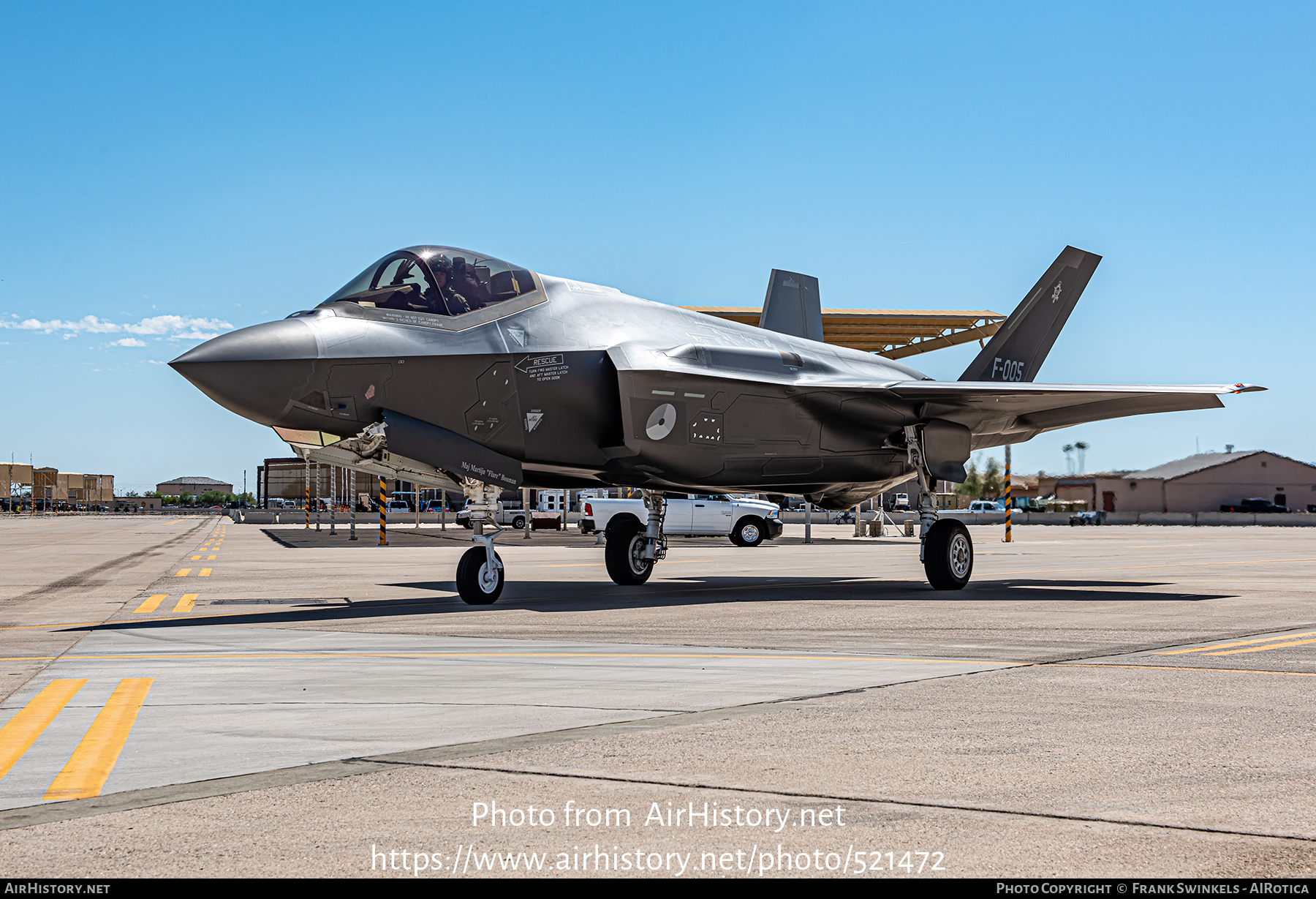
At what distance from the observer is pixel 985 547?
31.8 meters

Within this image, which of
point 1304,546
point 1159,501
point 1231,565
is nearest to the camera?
point 1231,565

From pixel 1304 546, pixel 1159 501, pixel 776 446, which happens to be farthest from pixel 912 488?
pixel 776 446

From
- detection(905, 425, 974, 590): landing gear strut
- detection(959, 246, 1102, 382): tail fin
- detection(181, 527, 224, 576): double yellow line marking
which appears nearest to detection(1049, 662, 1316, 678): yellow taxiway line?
detection(905, 425, 974, 590): landing gear strut

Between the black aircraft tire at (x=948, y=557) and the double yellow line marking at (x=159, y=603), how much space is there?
9.98m

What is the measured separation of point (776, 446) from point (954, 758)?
10775mm

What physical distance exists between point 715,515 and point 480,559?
22450mm

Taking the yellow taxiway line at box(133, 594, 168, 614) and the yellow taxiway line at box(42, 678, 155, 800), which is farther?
the yellow taxiway line at box(133, 594, 168, 614)

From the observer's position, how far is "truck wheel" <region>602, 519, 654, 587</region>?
16.4 metres

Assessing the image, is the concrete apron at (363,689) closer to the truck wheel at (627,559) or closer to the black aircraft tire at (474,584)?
the black aircraft tire at (474,584)

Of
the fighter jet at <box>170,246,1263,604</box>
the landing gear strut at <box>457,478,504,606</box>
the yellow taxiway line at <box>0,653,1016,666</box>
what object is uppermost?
the fighter jet at <box>170,246,1263,604</box>

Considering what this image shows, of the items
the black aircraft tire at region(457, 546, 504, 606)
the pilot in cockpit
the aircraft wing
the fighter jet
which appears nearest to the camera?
the fighter jet

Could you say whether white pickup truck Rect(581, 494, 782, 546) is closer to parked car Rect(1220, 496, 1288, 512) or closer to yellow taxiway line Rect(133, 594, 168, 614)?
yellow taxiway line Rect(133, 594, 168, 614)

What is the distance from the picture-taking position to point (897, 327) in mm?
35594
